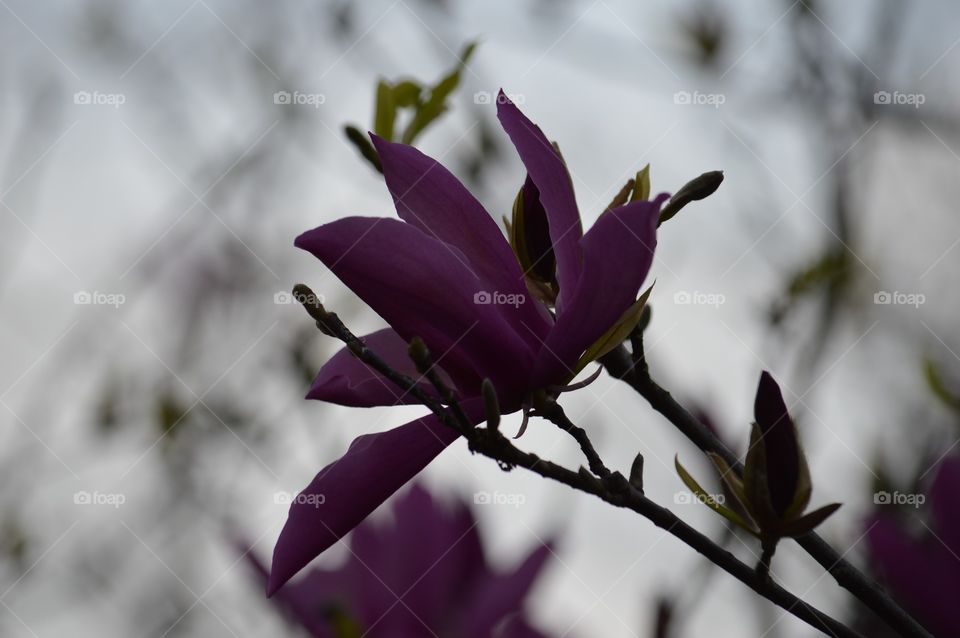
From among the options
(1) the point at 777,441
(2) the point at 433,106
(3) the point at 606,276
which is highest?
(2) the point at 433,106

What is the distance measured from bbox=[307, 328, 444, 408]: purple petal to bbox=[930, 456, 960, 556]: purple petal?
53 cm

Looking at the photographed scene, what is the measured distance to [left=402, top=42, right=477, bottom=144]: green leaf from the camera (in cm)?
134

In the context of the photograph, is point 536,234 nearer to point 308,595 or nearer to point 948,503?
point 948,503

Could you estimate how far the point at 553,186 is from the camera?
91cm

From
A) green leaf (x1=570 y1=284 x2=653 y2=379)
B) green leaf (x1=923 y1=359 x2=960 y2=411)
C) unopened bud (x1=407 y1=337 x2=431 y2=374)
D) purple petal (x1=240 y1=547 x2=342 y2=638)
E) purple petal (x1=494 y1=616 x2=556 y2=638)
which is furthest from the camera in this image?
purple petal (x1=494 y1=616 x2=556 y2=638)

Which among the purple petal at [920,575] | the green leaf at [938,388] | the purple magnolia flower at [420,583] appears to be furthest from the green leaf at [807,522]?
the purple magnolia flower at [420,583]

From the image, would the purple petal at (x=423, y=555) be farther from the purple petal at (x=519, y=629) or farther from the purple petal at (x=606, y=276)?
the purple petal at (x=606, y=276)

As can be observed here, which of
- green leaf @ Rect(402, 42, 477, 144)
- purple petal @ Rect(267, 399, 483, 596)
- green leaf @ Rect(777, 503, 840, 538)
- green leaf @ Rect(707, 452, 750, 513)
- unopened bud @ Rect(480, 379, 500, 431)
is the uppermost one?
green leaf @ Rect(402, 42, 477, 144)

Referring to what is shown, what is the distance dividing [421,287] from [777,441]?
339mm

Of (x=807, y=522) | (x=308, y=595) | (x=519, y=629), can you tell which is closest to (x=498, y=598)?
(x=519, y=629)

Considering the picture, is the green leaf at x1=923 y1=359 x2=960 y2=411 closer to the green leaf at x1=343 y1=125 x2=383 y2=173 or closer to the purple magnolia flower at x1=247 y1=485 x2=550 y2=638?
the purple magnolia flower at x1=247 y1=485 x2=550 y2=638

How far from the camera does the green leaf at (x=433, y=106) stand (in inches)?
52.6

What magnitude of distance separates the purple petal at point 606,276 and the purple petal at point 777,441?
14cm

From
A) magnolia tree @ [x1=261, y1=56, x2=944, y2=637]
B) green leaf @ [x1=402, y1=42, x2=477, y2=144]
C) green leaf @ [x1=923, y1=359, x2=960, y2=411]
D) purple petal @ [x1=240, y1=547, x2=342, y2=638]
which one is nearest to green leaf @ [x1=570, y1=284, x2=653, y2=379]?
magnolia tree @ [x1=261, y1=56, x2=944, y2=637]
